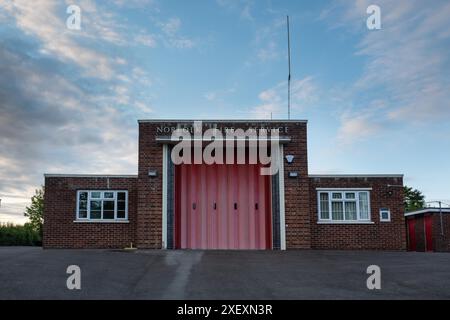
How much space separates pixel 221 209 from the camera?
20391 mm

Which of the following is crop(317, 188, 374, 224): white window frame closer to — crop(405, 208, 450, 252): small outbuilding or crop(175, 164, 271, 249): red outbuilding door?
crop(175, 164, 271, 249): red outbuilding door

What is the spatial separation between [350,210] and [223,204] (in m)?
5.04

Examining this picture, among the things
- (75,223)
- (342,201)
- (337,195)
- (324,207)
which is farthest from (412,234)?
Answer: (75,223)

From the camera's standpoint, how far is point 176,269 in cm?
1349

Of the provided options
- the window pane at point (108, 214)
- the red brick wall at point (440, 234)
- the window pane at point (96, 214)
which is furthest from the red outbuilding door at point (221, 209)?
the red brick wall at point (440, 234)

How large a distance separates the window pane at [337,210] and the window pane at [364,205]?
2.43ft

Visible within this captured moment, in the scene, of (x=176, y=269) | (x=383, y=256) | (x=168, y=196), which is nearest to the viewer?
(x=176, y=269)

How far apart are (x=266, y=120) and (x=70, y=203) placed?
27.0 feet

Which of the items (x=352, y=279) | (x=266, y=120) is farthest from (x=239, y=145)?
(x=352, y=279)

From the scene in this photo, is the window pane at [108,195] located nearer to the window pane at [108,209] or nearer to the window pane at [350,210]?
the window pane at [108,209]

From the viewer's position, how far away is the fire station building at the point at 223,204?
19406 mm

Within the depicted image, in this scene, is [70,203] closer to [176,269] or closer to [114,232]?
[114,232]
